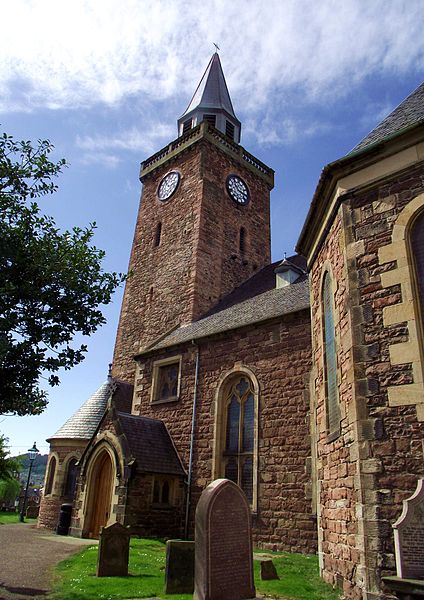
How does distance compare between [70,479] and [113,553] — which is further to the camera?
[70,479]

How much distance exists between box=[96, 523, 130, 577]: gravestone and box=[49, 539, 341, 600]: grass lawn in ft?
0.69

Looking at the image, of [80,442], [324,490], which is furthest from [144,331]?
[324,490]

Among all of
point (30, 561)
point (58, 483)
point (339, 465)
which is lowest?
point (30, 561)

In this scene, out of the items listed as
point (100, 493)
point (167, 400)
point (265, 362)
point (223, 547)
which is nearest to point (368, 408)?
point (223, 547)

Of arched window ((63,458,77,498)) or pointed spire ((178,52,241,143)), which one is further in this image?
pointed spire ((178,52,241,143))

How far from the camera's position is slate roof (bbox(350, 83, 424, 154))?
8281 mm

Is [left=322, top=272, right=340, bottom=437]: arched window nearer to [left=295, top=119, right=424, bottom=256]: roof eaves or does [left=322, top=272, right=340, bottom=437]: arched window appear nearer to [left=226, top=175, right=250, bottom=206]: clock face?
[left=295, top=119, right=424, bottom=256]: roof eaves

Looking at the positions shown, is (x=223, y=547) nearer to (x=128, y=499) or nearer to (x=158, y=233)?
(x=128, y=499)

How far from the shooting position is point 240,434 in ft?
45.8

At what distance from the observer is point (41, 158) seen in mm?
9961

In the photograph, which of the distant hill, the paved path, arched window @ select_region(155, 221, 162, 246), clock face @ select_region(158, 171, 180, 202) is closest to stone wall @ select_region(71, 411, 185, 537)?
the paved path

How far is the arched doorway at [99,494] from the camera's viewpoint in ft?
47.2

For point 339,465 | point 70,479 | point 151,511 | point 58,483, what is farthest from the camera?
point 70,479

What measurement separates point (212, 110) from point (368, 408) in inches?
1020
